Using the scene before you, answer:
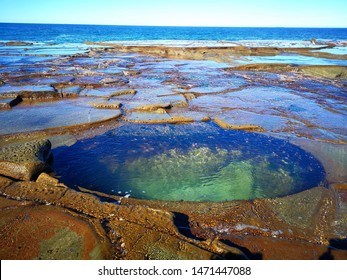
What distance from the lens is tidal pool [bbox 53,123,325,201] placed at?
4254 mm

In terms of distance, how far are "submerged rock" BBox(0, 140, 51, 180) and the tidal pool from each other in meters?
0.47

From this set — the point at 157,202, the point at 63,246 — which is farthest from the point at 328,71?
the point at 63,246

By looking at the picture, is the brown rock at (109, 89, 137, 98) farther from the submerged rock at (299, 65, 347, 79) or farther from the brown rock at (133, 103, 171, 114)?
the submerged rock at (299, 65, 347, 79)

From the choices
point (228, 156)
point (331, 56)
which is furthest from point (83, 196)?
point (331, 56)

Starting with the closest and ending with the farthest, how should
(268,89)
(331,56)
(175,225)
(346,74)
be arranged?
1. (175,225)
2. (268,89)
3. (346,74)
4. (331,56)

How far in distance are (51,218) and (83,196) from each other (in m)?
0.59

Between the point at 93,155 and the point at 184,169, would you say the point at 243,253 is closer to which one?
the point at 184,169

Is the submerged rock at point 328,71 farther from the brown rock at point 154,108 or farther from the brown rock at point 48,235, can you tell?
the brown rock at point 48,235

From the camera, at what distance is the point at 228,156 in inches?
212

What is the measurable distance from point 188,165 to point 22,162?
2926 mm

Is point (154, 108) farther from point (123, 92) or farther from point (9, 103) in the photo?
point (9, 103)

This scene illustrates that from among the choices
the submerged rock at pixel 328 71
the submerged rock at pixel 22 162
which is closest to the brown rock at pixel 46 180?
the submerged rock at pixel 22 162

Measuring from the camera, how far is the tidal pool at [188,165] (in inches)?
167

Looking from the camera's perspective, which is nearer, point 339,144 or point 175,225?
point 175,225
